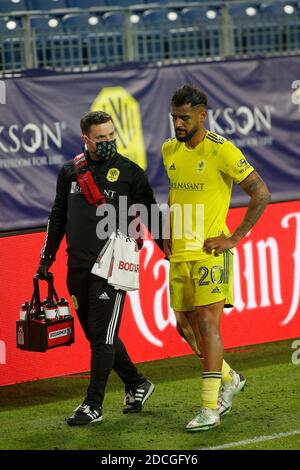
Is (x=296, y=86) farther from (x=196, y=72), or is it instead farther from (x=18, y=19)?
(x=18, y=19)

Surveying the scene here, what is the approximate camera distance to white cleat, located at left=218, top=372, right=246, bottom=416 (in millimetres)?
6914

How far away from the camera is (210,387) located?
21.6 feet

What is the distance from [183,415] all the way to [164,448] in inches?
35.5

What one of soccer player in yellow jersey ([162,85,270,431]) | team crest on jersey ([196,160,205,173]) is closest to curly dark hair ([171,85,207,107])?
soccer player in yellow jersey ([162,85,270,431])

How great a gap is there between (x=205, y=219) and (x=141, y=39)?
536cm

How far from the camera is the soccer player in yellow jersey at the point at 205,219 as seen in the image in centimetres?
656

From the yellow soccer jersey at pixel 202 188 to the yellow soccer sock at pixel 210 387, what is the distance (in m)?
0.72

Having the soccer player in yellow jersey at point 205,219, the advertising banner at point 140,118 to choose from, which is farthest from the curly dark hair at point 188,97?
the advertising banner at point 140,118

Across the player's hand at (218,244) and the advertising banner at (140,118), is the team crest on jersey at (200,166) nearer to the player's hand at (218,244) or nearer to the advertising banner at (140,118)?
the player's hand at (218,244)

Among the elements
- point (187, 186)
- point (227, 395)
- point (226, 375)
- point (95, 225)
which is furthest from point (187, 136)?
point (227, 395)

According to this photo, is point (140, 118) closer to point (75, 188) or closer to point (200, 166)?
point (75, 188)

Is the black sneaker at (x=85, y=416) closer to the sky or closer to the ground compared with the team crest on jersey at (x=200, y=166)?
closer to the ground

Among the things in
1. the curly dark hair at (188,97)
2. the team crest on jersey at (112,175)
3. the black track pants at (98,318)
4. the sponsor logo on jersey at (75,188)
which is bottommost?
the black track pants at (98,318)

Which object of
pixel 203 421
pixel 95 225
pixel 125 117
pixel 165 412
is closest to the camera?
pixel 203 421
